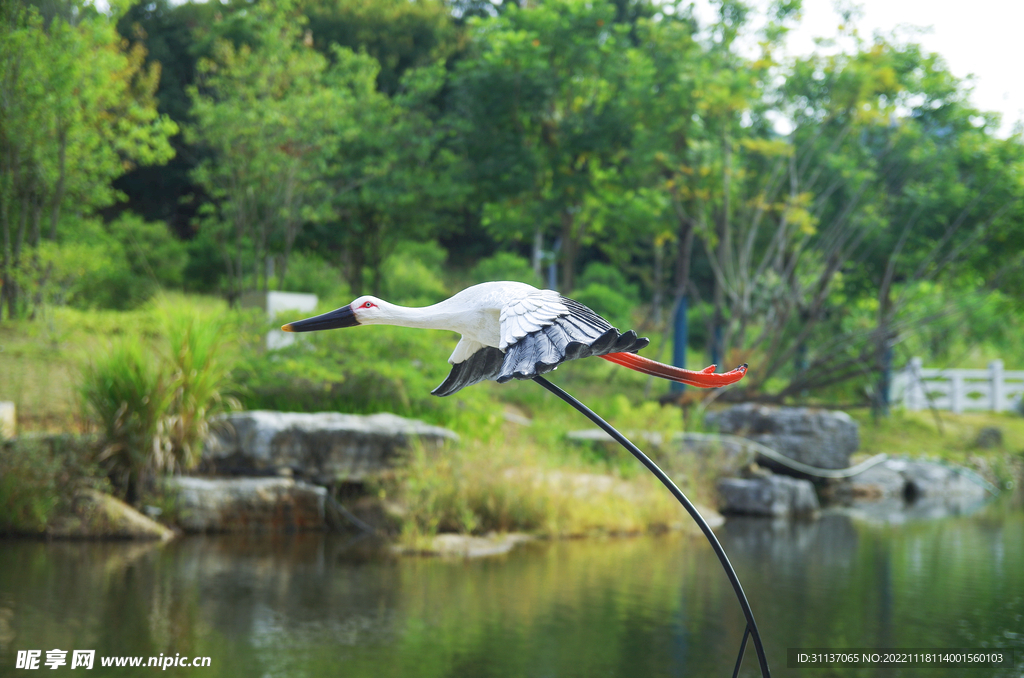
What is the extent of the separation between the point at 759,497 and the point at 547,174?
20.4 ft

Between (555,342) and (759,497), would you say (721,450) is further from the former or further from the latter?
(555,342)

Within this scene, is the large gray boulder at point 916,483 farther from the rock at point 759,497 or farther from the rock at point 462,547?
the rock at point 462,547

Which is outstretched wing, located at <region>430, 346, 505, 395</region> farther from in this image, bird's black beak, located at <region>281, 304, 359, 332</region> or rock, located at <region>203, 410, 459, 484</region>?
rock, located at <region>203, 410, 459, 484</region>

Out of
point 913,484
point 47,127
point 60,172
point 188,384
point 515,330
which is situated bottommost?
point 913,484

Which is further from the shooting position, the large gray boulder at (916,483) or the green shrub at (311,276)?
the green shrub at (311,276)

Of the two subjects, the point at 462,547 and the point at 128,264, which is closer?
the point at 462,547

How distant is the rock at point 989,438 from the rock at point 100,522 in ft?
43.5

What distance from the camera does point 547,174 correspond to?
13.5m

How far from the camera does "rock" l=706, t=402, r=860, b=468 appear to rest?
11.3 meters

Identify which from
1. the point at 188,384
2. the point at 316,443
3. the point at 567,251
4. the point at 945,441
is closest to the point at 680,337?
the point at 567,251

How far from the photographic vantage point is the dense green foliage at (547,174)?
1131 cm

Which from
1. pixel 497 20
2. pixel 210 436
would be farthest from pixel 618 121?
pixel 210 436

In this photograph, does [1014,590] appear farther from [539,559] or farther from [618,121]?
[618,121]

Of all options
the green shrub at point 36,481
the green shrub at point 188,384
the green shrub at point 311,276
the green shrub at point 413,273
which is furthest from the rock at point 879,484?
the green shrub at point 36,481
